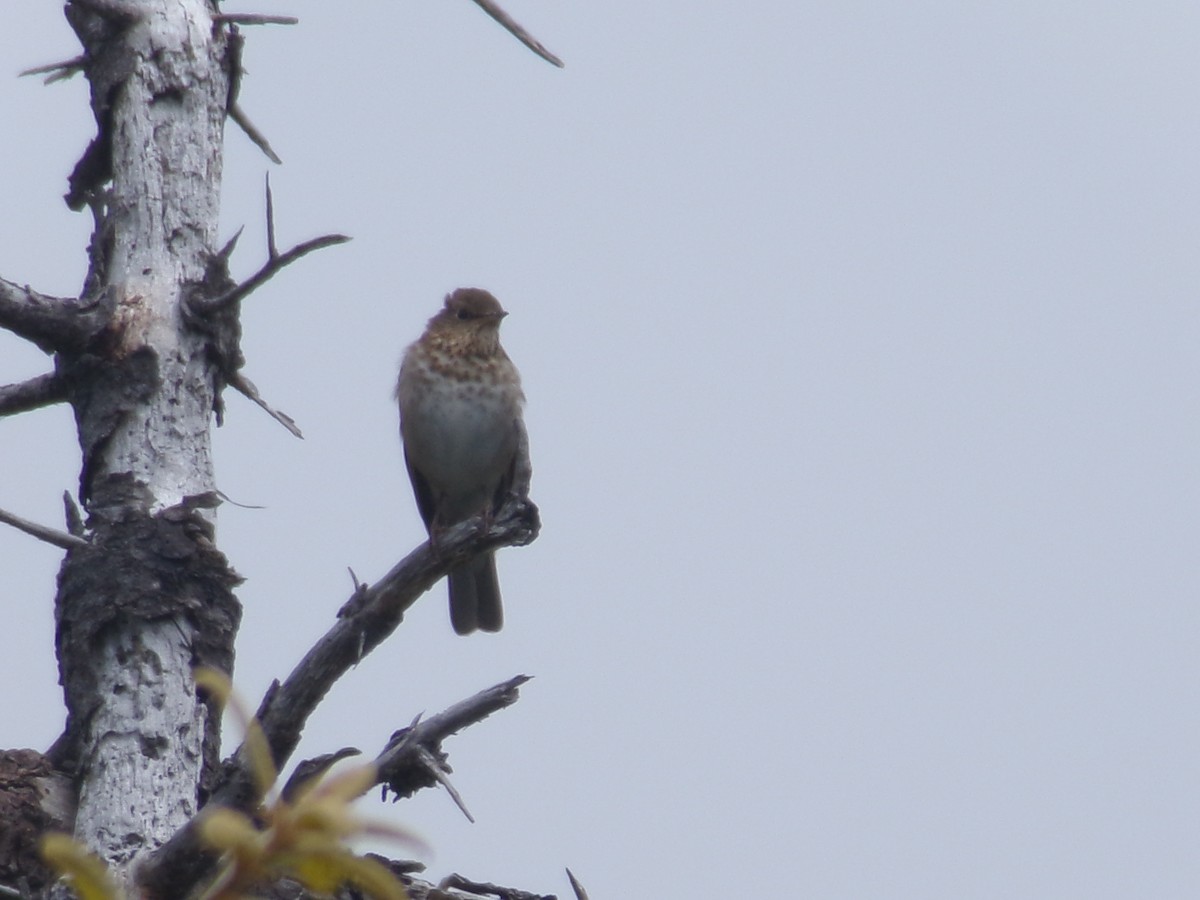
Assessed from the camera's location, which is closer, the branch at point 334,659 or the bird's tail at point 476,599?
the branch at point 334,659

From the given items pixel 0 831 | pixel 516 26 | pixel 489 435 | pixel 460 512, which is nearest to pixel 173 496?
pixel 0 831

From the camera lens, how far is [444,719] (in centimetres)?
301

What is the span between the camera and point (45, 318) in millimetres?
3889

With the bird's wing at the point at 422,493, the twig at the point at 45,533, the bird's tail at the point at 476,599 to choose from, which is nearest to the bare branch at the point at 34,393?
the twig at the point at 45,533

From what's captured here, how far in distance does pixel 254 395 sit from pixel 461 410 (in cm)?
290

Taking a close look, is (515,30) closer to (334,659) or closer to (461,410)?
(334,659)

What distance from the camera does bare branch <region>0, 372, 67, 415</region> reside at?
404 centimetres

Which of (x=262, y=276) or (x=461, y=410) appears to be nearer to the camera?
(x=262, y=276)

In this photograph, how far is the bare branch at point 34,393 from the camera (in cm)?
404

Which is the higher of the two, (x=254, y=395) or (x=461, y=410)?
(x=461, y=410)

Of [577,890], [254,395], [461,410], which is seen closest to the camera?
[577,890]

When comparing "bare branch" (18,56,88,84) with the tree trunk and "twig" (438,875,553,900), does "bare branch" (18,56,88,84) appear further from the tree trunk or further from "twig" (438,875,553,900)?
"twig" (438,875,553,900)

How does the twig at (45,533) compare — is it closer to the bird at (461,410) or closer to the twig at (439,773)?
the twig at (439,773)

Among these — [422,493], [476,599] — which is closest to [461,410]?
[422,493]
